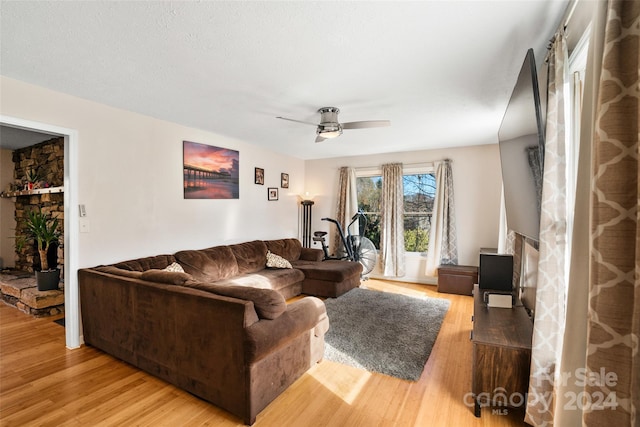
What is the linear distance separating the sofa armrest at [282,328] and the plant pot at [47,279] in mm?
3505

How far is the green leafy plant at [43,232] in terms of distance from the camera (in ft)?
12.6

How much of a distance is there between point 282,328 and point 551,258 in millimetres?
1611

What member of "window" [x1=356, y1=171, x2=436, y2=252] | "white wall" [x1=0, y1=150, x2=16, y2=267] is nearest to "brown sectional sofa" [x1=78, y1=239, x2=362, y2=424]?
"window" [x1=356, y1=171, x2=436, y2=252]

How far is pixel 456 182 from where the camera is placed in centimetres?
509

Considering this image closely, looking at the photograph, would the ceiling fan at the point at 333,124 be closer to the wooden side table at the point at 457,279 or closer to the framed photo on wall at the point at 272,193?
the framed photo on wall at the point at 272,193

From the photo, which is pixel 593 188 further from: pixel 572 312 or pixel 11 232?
pixel 11 232

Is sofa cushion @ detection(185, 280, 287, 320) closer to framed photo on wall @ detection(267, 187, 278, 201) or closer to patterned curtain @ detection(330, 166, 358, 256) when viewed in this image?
framed photo on wall @ detection(267, 187, 278, 201)

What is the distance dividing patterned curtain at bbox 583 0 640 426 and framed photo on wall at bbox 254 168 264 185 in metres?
4.65

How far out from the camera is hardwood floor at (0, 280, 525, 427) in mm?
1874

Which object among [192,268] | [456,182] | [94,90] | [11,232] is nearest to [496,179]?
[456,182]

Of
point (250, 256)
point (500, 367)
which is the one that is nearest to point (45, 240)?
point (250, 256)

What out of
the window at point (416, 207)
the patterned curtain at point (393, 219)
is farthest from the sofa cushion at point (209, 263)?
the window at point (416, 207)

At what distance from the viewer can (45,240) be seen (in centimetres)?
389

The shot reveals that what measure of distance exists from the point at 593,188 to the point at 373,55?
1624mm
